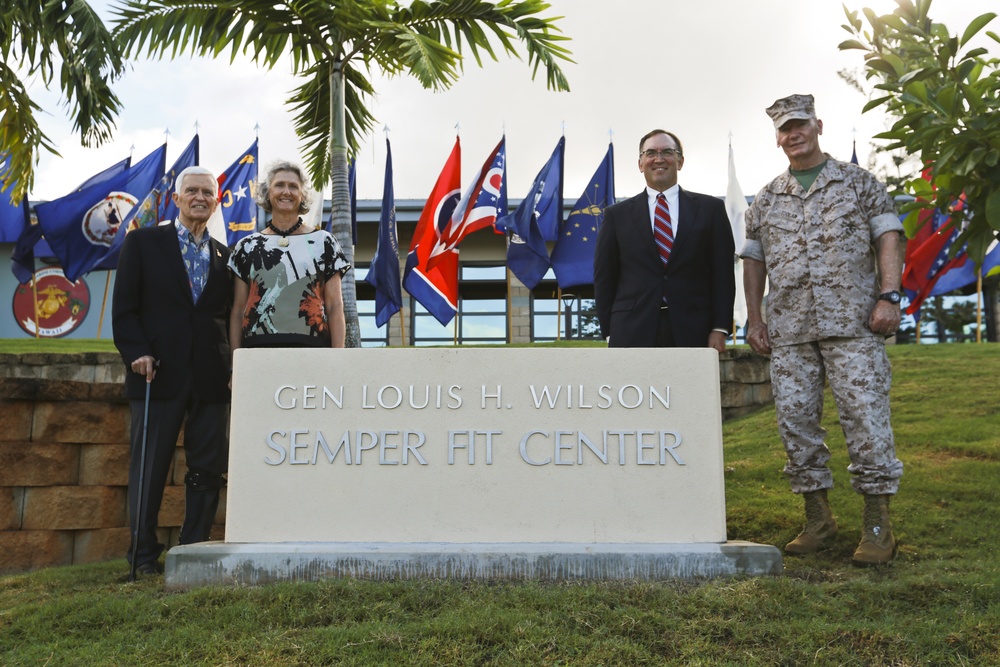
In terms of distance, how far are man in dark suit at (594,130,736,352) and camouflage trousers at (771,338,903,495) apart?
1.21 ft

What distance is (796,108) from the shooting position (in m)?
3.79

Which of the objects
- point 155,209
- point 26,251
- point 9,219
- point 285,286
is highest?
point 9,219

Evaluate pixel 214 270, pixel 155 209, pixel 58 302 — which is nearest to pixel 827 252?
pixel 214 270

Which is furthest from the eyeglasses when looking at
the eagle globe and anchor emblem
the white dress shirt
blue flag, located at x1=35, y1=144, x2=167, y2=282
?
the eagle globe and anchor emblem

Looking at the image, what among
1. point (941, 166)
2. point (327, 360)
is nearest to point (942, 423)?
point (941, 166)

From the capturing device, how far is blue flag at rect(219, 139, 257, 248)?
11.6 m

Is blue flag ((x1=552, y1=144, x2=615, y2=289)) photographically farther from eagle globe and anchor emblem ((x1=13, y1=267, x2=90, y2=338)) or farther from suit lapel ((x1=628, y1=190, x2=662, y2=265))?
eagle globe and anchor emblem ((x1=13, y1=267, x2=90, y2=338))

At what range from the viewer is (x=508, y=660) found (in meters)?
2.50

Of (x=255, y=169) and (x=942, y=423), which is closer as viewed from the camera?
(x=942, y=423)

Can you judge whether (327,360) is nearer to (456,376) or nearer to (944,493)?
(456,376)

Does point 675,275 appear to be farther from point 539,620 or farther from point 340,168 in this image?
point 340,168

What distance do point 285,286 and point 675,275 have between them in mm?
1741

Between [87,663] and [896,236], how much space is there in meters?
3.43

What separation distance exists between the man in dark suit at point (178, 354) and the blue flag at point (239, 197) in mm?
7870
